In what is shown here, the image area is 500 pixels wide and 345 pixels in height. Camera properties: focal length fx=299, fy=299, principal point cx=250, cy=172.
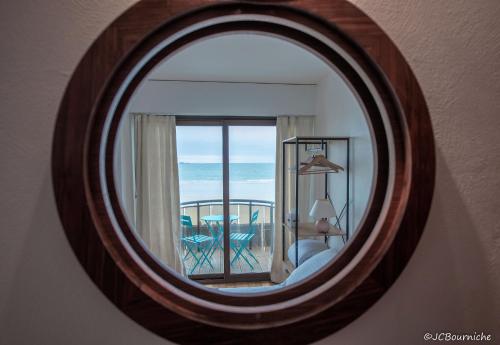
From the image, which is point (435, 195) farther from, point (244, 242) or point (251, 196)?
point (244, 242)

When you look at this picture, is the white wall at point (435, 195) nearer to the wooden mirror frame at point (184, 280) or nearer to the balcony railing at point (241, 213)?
the wooden mirror frame at point (184, 280)

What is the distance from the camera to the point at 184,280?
0.54 m

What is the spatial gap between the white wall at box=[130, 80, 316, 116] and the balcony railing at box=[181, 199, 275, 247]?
979 millimetres

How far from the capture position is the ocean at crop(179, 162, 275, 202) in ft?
10.7

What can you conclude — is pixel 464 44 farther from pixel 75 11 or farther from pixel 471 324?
pixel 75 11

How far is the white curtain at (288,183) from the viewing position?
3.20 m

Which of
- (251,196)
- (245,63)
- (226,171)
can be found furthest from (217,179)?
(245,63)

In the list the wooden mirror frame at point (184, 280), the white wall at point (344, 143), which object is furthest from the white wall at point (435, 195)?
the white wall at point (344, 143)

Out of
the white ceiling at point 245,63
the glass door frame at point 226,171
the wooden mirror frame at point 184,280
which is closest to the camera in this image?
the wooden mirror frame at point 184,280

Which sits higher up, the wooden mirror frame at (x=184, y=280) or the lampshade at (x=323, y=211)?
the wooden mirror frame at (x=184, y=280)

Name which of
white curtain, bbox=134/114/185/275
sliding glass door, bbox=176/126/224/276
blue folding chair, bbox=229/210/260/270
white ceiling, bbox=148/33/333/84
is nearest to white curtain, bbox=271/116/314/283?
blue folding chair, bbox=229/210/260/270

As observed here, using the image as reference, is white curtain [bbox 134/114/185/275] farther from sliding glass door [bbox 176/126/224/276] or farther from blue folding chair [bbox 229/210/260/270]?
blue folding chair [bbox 229/210/260/270]

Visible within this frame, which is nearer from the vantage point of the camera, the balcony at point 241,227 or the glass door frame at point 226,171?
the glass door frame at point 226,171

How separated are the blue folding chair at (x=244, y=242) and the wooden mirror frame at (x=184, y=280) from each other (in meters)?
2.87
